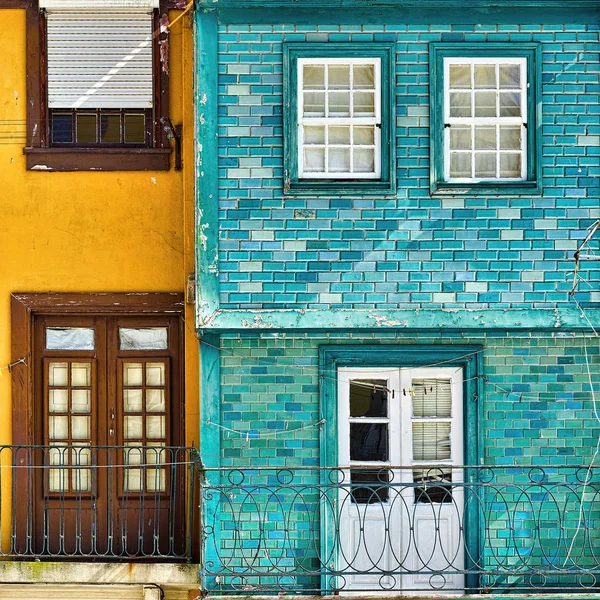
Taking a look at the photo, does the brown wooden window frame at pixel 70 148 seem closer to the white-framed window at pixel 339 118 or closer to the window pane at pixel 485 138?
the white-framed window at pixel 339 118

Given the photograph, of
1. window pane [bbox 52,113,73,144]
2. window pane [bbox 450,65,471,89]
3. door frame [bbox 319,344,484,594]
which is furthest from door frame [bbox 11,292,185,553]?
window pane [bbox 450,65,471,89]

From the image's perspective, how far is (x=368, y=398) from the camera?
7.64m

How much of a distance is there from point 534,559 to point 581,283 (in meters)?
2.47

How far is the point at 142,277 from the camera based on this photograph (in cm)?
839

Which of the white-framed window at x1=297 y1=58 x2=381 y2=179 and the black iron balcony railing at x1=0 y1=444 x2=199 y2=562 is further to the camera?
the black iron balcony railing at x1=0 y1=444 x2=199 y2=562

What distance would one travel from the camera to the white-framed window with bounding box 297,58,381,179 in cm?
732

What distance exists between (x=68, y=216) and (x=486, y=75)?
4214mm

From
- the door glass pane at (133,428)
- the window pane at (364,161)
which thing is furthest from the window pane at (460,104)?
the door glass pane at (133,428)

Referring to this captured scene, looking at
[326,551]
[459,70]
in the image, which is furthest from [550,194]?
[326,551]

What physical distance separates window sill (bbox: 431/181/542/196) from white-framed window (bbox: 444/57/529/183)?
9 cm

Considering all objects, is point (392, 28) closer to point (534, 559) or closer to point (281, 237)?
point (281, 237)

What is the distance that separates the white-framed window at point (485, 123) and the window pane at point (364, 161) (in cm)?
64

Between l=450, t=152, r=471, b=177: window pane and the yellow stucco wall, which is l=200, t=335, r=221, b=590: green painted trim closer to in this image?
the yellow stucco wall

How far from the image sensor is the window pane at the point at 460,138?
739 centimetres
